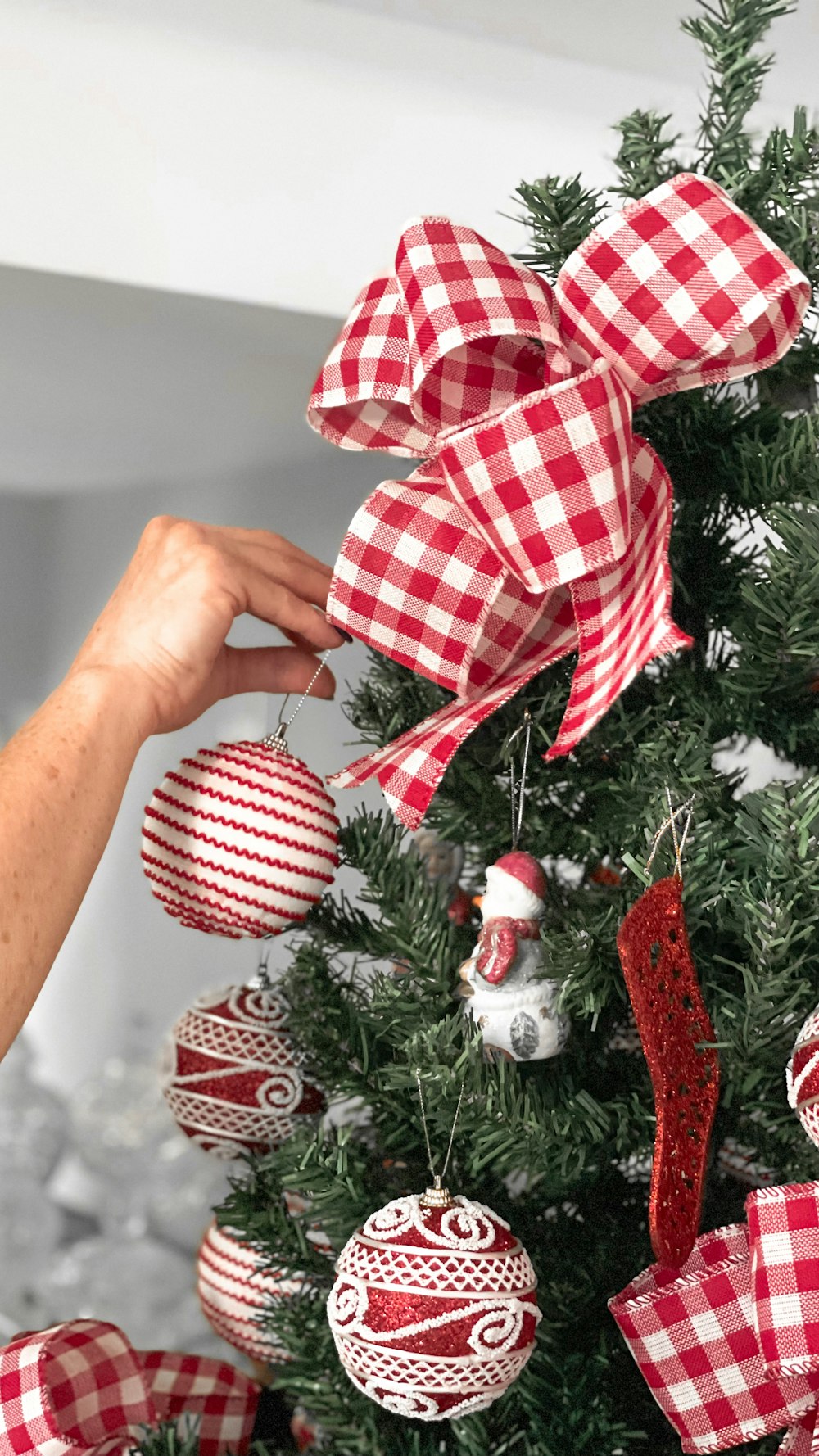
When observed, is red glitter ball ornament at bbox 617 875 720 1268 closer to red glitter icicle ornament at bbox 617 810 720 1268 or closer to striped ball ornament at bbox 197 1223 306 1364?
red glitter icicle ornament at bbox 617 810 720 1268

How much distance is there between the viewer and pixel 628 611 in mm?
434

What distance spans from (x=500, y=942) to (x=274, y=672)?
0.20m

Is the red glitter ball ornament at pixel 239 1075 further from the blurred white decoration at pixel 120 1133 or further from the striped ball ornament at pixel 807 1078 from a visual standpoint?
the blurred white decoration at pixel 120 1133

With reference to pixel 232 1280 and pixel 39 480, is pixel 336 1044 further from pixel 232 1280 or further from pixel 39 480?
pixel 39 480

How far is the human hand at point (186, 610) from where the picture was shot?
1.77 ft

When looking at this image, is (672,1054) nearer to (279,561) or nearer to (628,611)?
(628,611)

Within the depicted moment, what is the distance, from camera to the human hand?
21.2 inches

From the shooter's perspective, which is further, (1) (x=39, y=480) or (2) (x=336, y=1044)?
(1) (x=39, y=480)

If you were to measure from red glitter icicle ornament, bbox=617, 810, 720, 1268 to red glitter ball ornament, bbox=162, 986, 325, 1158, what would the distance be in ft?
0.78

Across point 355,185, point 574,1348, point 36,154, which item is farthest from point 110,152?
point 574,1348

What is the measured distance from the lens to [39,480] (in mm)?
1022

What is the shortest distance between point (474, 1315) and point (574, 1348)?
112 millimetres

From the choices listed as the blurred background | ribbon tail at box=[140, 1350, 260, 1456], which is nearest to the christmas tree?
ribbon tail at box=[140, 1350, 260, 1456]

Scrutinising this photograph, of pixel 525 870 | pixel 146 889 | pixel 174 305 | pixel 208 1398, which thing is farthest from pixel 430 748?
pixel 146 889
